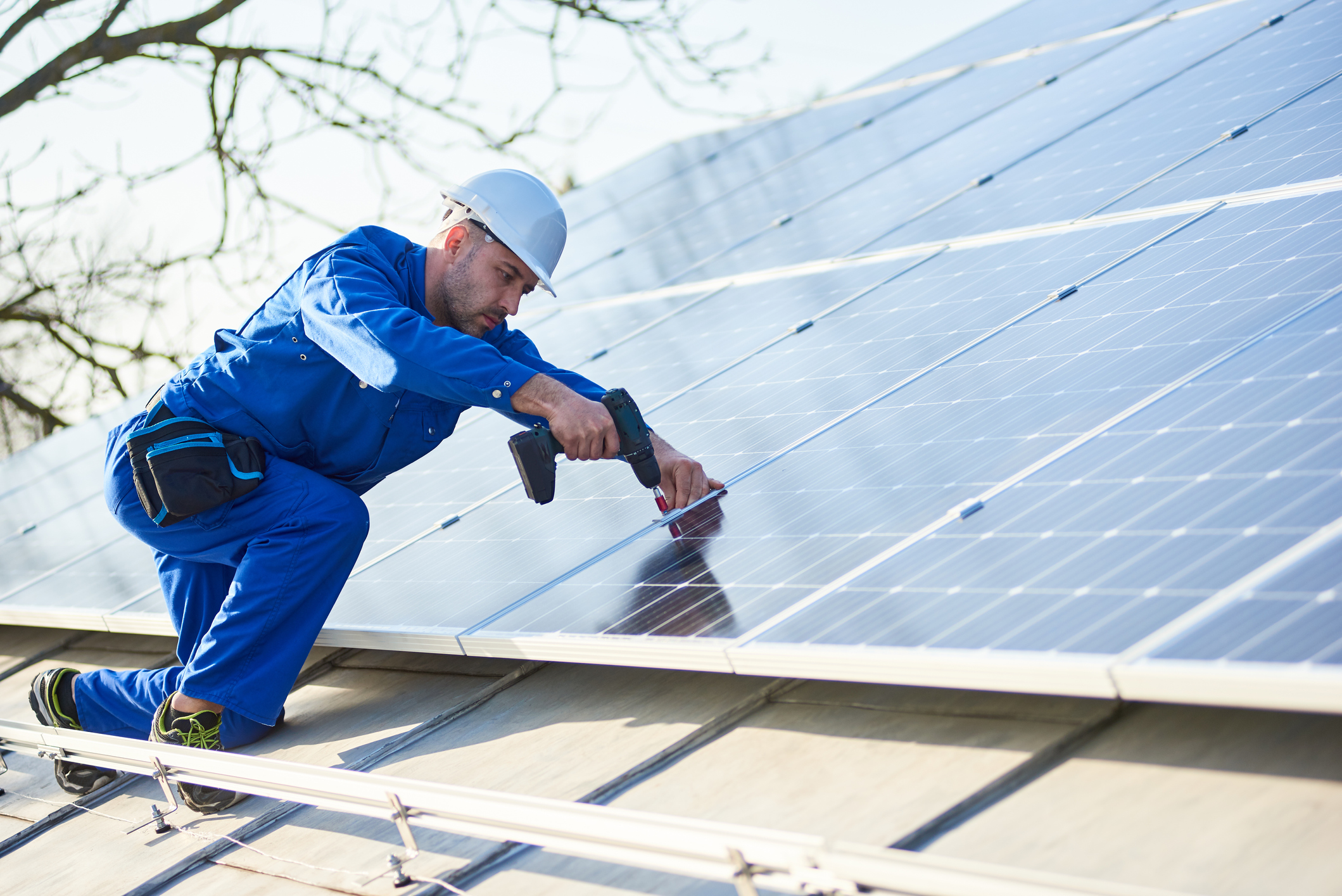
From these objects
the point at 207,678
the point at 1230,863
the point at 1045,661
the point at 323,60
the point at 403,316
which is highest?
the point at 323,60

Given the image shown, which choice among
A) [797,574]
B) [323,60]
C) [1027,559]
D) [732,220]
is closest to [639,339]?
[732,220]

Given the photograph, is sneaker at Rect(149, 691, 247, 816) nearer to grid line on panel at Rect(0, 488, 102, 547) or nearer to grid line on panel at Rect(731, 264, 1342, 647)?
grid line on panel at Rect(731, 264, 1342, 647)

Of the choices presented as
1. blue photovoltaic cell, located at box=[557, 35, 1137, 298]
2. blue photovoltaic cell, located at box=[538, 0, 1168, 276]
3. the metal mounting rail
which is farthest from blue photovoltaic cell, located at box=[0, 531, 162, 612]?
blue photovoltaic cell, located at box=[538, 0, 1168, 276]

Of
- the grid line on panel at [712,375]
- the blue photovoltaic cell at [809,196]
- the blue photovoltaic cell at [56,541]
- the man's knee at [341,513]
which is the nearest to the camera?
the man's knee at [341,513]

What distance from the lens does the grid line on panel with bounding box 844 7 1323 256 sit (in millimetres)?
6164

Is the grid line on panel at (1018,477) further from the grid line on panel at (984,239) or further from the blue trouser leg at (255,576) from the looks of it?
the blue trouser leg at (255,576)

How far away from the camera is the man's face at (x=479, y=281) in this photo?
4238 mm

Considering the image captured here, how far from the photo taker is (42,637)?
255 inches

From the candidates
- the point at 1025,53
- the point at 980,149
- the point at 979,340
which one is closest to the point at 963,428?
the point at 979,340

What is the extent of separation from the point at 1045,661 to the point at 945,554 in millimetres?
587

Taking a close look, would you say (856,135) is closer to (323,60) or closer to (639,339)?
(639,339)

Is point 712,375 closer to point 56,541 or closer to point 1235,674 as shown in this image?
point 1235,674

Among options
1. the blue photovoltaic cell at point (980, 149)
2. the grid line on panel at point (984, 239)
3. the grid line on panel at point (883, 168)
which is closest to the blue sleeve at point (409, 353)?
the grid line on panel at point (984, 239)

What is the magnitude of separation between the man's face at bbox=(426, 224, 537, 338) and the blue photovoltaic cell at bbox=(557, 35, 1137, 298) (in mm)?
2382
